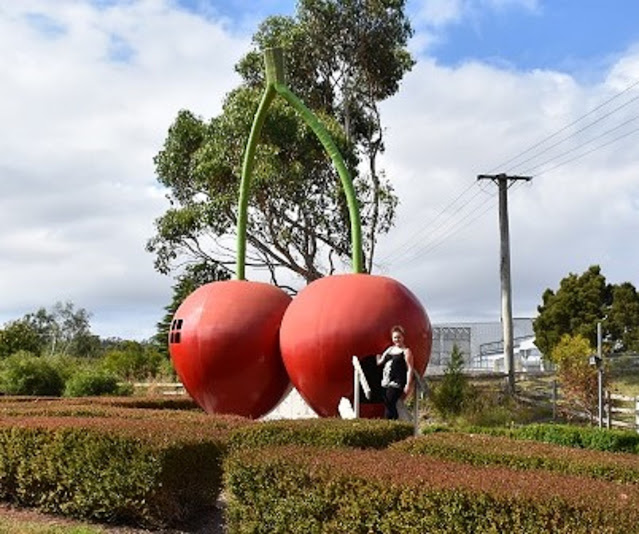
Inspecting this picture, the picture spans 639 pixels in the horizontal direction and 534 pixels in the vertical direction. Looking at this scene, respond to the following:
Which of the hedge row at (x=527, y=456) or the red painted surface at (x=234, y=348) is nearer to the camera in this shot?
the hedge row at (x=527, y=456)

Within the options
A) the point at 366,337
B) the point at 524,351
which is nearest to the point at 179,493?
the point at 366,337

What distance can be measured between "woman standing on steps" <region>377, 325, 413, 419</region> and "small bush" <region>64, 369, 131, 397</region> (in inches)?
532

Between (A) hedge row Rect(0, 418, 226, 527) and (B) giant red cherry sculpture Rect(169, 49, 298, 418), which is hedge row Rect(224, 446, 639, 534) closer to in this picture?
(A) hedge row Rect(0, 418, 226, 527)

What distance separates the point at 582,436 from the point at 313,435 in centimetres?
1042

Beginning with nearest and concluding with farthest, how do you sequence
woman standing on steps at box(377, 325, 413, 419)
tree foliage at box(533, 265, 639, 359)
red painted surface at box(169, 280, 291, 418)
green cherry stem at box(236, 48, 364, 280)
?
woman standing on steps at box(377, 325, 413, 419) < red painted surface at box(169, 280, 291, 418) < green cherry stem at box(236, 48, 364, 280) < tree foliage at box(533, 265, 639, 359)

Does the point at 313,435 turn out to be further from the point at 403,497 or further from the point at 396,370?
the point at 403,497

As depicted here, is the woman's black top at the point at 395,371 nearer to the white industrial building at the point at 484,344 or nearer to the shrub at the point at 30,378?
the shrub at the point at 30,378

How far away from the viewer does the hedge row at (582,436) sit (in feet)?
54.1

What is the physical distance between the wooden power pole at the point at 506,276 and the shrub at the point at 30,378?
13.5 m

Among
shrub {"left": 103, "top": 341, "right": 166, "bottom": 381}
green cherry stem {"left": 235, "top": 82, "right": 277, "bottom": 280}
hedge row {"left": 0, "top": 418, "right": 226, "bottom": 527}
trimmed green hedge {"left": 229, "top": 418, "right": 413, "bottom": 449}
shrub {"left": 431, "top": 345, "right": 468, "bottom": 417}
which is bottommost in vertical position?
hedge row {"left": 0, "top": 418, "right": 226, "bottom": 527}

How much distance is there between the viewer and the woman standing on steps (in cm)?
1012

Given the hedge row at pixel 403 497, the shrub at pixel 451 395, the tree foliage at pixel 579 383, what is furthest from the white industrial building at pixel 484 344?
the hedge row at pixel 403 497

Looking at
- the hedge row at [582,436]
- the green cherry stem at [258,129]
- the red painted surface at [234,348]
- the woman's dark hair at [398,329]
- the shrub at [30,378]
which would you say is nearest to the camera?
the woman's dark hair at [398,329]

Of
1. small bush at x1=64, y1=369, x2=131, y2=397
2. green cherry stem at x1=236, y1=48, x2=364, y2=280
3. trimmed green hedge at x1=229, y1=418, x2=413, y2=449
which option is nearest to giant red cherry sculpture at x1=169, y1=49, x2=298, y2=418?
green cherry stem at x1=236, y1=48, x2=364, y2=280
